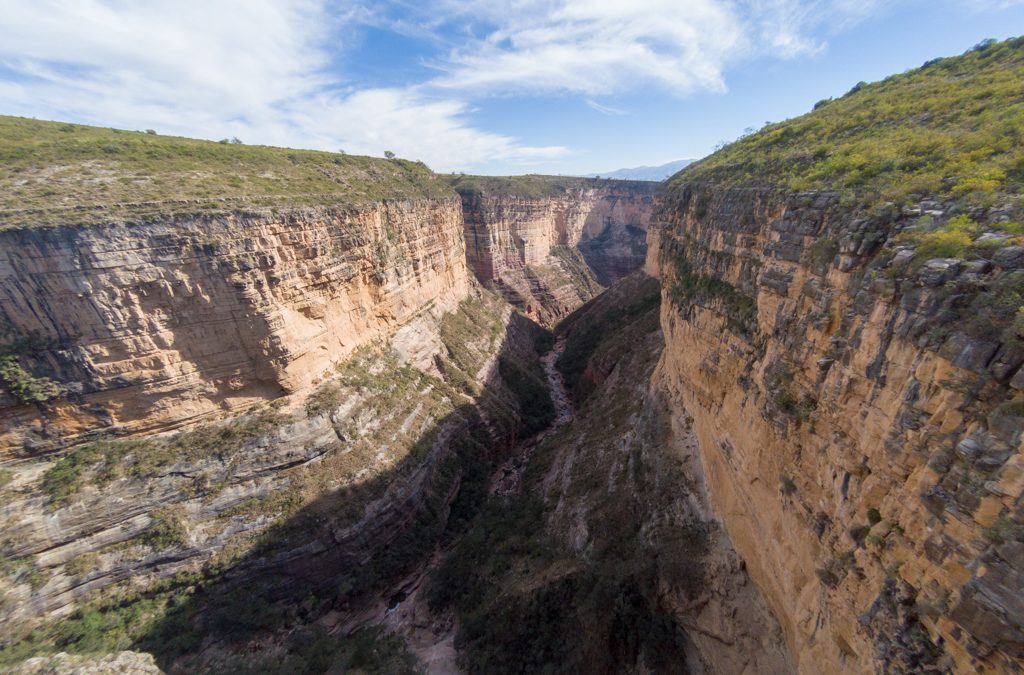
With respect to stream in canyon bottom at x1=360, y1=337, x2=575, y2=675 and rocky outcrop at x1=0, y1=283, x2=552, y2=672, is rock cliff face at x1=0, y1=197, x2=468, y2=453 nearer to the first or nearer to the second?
rocky outcrop at x1=0, y1=283, x2=552, y2=672

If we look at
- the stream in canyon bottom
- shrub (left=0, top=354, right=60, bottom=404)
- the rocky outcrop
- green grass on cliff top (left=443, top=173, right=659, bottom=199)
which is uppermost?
green grass on cliff top (left=443, top=173, right=659, bottom=199)

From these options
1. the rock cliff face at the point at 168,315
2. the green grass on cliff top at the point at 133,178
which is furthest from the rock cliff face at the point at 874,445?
the green grass on cliff top at the point at 133,178

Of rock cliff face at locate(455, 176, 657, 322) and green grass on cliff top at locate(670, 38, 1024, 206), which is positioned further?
rock cliff face at locate(455, 176, 657, 322)

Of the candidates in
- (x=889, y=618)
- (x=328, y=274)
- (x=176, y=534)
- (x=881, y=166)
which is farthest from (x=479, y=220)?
(x=889, y=618)

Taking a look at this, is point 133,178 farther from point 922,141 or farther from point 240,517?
point 922,141

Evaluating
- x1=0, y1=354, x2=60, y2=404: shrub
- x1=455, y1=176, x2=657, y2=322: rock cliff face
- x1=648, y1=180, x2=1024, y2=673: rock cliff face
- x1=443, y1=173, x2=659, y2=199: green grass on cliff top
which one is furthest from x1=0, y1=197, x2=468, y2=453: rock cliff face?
x1=443, y1=173, x2=659, y2=199: green grass on cliff top

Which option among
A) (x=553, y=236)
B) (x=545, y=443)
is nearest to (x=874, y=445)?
(x=545, y=443)
